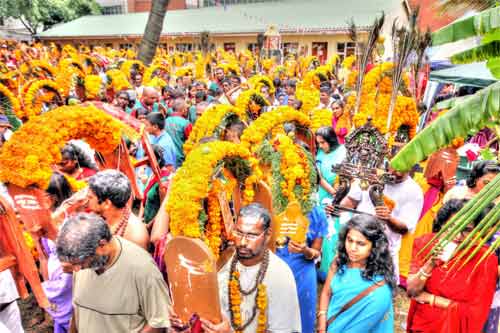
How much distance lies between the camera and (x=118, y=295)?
226cm

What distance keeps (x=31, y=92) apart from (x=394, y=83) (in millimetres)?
5951

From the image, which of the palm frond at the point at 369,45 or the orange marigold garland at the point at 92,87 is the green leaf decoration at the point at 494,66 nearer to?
the palm frond at the point at 369,45

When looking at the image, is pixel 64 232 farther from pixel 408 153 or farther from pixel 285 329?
pixel 408 153

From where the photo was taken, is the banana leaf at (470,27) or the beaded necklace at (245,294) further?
the beaded necklace at (245,294)

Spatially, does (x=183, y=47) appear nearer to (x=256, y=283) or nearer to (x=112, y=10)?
(x=112, y=10)

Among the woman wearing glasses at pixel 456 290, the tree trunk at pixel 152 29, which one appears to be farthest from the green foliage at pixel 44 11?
the woman wearing glasses at pixel 456 290

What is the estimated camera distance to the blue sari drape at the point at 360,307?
8.47 ft

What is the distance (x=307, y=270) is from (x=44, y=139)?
7.61 ft

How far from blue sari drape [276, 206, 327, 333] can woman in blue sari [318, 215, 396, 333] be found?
64 cm

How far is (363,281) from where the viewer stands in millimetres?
2635

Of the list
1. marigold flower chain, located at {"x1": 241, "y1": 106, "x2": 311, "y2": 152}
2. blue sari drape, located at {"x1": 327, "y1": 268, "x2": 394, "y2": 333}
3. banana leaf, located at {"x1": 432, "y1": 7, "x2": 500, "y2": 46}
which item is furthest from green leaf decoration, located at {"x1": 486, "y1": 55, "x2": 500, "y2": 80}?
marigold flower chain, located at {"x1": 241, "y1": 106, "x2": 311, "y2": 152}

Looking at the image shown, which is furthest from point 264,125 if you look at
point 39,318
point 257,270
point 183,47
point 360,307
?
point 183,47

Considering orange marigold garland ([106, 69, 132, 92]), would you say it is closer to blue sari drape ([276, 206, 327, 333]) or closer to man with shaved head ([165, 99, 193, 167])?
man with shaved head ([165, 99, 193, 167])

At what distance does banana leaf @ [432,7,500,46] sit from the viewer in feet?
6.08
